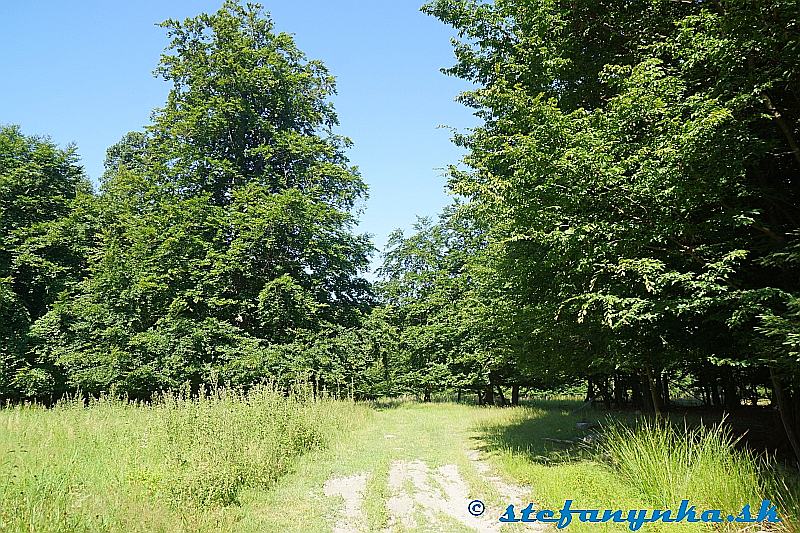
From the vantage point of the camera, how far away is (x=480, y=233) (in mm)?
23266

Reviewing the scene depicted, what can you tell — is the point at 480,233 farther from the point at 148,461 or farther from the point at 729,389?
the point at 148,461

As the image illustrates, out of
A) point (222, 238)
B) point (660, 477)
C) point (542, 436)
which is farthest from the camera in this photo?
point (222, 238)

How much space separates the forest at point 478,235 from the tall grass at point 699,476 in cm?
130

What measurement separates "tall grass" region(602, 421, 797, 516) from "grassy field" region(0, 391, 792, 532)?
18mm

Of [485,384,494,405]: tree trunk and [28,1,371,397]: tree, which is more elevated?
[28,1,371,397]: tree

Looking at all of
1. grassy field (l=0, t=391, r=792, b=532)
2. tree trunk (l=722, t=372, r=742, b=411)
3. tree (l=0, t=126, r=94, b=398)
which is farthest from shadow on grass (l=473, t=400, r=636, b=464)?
tree (l=0, t=126, r=94, b=398)

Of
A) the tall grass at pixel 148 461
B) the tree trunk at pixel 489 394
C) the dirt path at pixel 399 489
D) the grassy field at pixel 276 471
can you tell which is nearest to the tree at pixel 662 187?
the grassy field at pixel 276 471

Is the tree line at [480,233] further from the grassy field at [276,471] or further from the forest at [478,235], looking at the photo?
the grassy field at [276,471]

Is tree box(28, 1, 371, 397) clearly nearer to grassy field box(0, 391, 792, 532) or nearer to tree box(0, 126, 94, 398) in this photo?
tree box(0, 126, 94, 398)

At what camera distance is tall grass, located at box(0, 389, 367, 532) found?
5.45 metres

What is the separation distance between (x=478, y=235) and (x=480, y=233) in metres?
1.39

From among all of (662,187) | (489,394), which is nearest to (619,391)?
(489,394)

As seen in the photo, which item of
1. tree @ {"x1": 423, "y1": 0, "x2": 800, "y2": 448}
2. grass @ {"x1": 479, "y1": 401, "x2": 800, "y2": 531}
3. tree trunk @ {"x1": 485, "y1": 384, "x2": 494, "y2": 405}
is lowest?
tree trunk @ {"x1": 485, "y1": 384, "x2": 494, "y2": 405}

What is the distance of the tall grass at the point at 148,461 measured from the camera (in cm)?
545
